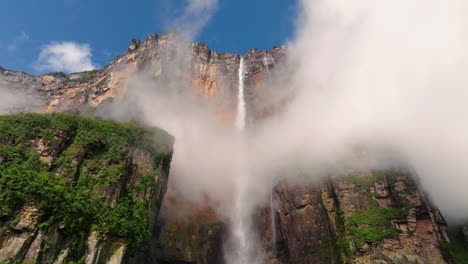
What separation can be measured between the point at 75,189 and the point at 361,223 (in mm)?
21797

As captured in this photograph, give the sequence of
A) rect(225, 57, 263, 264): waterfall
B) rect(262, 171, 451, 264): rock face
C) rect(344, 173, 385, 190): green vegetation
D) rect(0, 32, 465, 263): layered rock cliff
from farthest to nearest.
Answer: rect(225, 57, 263, 264): waterfall < rect(344, 173, 385, 190): green vegetation < rect(262, 171, 451, 264): rock face < rect(0, 32, 465, 263): layered rock cliff

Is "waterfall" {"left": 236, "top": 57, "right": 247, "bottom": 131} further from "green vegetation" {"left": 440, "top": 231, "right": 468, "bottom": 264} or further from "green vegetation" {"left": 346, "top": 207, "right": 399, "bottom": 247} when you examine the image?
"green vegetation" {"left": 440, "top": 231, "right": 468, "bottom": 264}

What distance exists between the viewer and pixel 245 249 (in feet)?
104

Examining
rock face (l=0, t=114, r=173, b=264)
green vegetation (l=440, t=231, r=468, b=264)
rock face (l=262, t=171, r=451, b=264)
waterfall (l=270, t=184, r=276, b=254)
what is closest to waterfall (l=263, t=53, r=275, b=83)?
waterfall (l=270, t=184, r=276, b=254)

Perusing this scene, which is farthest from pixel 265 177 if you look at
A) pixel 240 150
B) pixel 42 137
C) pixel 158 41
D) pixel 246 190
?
pixel 158 41

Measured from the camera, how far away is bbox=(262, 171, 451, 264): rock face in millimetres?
22134

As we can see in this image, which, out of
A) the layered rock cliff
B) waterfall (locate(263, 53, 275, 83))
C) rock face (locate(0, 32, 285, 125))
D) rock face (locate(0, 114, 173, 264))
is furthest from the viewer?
waterfall (locate(263, 53, 275, 83))

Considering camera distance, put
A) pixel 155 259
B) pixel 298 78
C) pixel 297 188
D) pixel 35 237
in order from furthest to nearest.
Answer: pixel 298 78 < pixel 297 188 < pixel 155 259 < pixel 35 237

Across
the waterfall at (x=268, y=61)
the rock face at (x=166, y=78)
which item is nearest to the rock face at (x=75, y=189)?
the rock face at (x=166, y=78)

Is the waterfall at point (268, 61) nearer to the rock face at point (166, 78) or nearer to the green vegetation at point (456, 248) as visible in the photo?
the rock face at point (166, 78)

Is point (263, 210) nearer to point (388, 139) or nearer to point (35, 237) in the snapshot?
point (388, 139)

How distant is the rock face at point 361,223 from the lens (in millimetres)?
22134

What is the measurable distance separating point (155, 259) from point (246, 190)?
14693 mm

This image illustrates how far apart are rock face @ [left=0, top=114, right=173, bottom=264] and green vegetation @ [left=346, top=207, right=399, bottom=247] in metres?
16.3
